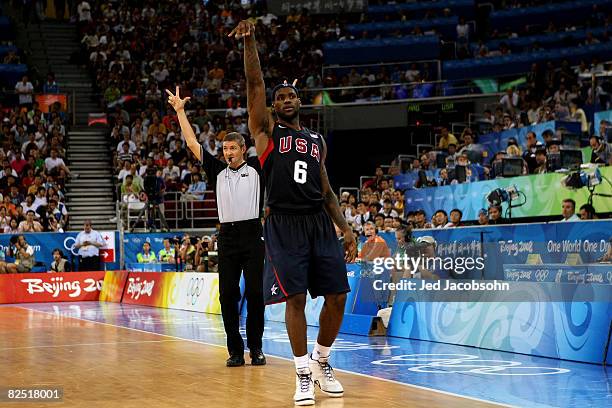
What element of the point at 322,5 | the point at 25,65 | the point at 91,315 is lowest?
the point at 91,315

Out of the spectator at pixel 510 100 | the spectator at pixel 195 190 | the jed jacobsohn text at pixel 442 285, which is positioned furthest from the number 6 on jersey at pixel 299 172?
the spectator at pixel 195 190

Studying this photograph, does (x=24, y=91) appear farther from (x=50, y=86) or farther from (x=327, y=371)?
(x=327, y=371)

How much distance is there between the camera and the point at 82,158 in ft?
98.3

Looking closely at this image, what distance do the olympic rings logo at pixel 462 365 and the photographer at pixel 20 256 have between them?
15002mm

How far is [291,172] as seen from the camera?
6.86 metres

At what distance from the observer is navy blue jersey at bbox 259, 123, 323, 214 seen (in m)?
6.87

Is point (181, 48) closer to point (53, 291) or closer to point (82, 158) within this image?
point (82, 158)

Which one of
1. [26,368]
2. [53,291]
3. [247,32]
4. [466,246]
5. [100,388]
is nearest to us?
[247,32]

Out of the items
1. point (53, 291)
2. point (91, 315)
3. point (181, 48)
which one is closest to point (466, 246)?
point (91, 315)

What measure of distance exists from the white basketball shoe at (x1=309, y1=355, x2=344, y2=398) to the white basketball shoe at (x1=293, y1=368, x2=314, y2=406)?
37 centimetres

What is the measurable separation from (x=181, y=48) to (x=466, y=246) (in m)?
24.0

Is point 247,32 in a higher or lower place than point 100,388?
higher

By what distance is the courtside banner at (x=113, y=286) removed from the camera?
21.3 m

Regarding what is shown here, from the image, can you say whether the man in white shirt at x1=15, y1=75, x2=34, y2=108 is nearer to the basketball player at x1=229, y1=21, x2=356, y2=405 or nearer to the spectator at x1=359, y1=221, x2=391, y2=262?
the spectator at x1=359, y1=221, x2=391, y2=262
